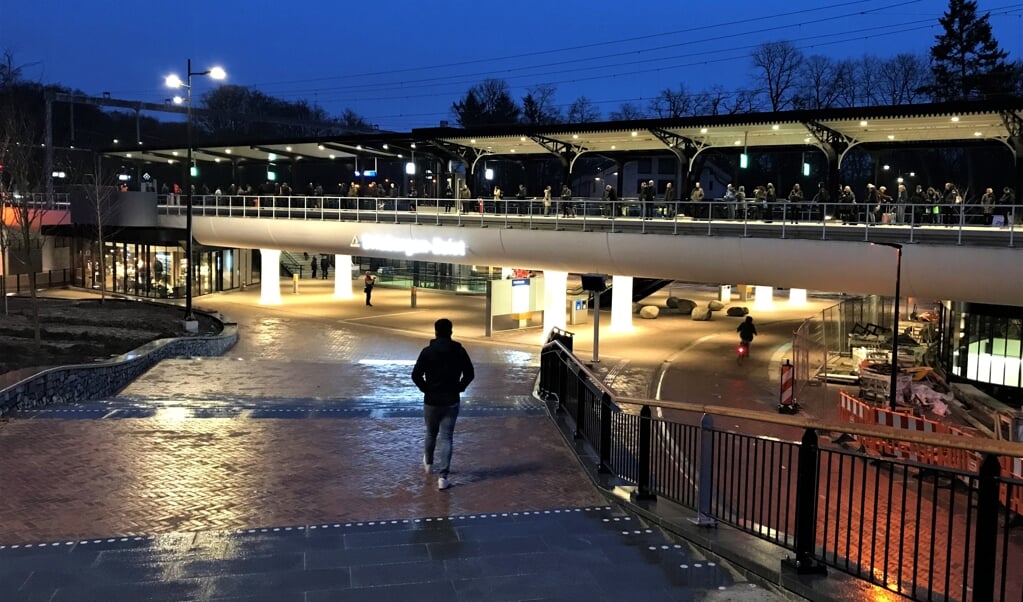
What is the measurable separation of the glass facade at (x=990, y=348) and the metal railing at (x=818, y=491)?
9.87m

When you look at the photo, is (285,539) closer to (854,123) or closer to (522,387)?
(522,387)

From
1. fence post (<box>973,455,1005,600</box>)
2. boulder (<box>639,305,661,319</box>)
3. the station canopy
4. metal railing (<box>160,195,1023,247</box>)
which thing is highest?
the station canopy

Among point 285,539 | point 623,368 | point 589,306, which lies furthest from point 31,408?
point 589,306

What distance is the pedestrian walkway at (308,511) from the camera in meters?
5.93

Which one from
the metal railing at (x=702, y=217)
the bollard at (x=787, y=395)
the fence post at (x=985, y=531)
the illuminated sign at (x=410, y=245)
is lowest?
the bollard at (x=787, y=395)

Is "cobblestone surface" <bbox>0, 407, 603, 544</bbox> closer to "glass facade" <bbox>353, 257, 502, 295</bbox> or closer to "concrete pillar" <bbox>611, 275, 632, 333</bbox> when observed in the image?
"concrete pillar" <bbox>611, 275, 632, 333</bbox>

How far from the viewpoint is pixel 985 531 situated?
15.0 feet

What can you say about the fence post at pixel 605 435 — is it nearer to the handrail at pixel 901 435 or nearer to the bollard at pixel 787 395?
the handrail at pixel 901 435

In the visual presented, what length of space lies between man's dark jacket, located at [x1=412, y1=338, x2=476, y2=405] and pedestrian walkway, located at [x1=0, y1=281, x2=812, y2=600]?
38.5 inches

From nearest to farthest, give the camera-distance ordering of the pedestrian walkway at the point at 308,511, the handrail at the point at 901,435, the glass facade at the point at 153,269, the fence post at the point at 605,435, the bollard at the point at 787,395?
the handrail at the point at 901,435, the pedestrian walkway at the point at 308,511, the fence post at the point at 605,435, the bollard at the point at 787,395, the glass facade at the point at 153,269

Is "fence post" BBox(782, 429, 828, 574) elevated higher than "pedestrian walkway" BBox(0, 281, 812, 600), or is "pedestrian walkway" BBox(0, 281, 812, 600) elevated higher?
"fence post" BBox(782, 429, 828, 574)

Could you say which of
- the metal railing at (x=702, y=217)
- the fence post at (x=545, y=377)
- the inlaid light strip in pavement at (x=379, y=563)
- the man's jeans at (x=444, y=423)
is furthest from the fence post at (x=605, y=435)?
the metal railing at (x=702, y=217)

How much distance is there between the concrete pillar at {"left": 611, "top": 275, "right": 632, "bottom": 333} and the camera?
30.8 meters

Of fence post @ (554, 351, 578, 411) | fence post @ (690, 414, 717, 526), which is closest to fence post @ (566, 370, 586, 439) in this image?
fence post @ (554, 351, 578, 411)
